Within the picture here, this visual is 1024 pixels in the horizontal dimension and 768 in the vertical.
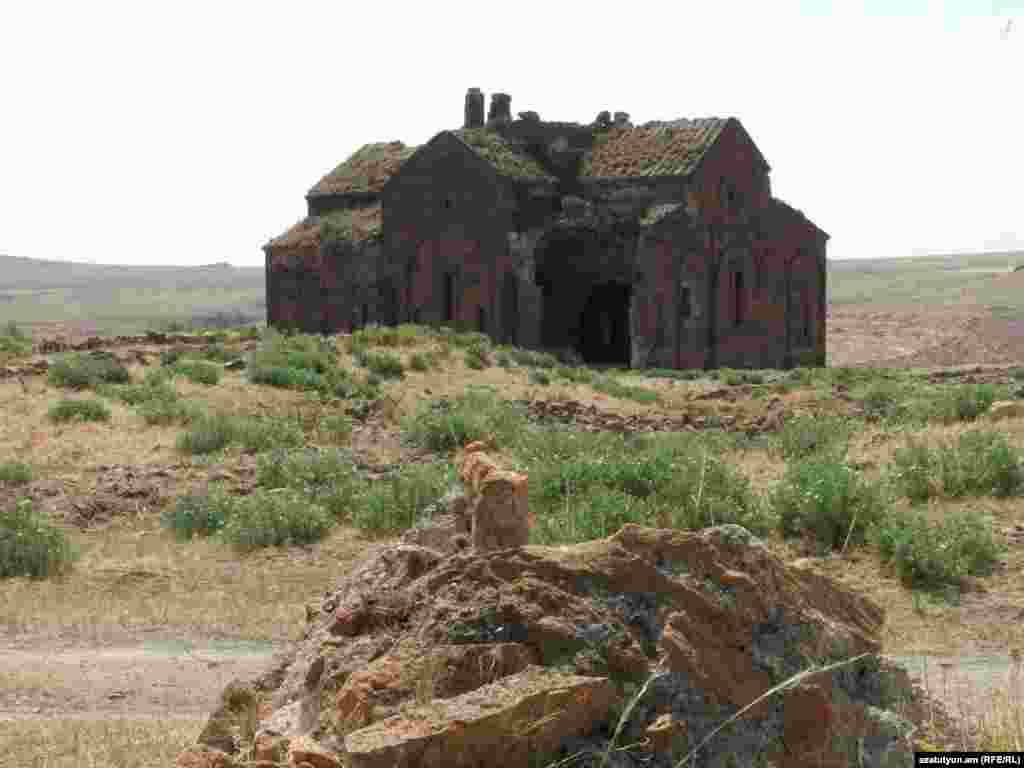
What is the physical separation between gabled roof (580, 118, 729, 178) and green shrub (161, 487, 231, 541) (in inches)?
900

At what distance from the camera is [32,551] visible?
12805 millimetres

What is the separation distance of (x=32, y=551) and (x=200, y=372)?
12172 mm

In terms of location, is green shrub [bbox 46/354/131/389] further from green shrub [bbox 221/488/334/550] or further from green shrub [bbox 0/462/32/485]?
green shrub [bbox 221/488/334/550]

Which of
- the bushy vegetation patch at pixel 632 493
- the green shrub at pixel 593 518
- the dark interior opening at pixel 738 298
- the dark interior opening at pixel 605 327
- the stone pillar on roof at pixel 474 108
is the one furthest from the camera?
the stone pillar on roof at pixel 474 108

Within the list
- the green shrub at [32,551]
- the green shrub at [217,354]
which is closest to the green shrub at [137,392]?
the green shrub at [217,354]

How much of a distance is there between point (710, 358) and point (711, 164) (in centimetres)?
510

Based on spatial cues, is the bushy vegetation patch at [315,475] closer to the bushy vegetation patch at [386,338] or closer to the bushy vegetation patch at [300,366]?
the bushy vegetation patch at [300,366]

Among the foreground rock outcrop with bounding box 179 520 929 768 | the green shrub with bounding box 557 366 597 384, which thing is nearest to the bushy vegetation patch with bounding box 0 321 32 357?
the green shrub with bounding box 557 366 597 384

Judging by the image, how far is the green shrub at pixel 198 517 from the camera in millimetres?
14477

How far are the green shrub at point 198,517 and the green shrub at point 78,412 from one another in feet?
21.4

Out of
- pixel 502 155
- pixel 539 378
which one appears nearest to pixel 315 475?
pixel 539 378

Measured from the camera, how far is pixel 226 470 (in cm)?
1784

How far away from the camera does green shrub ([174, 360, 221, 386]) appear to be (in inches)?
966

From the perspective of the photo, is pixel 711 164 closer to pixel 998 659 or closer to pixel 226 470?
pixel 226 470
